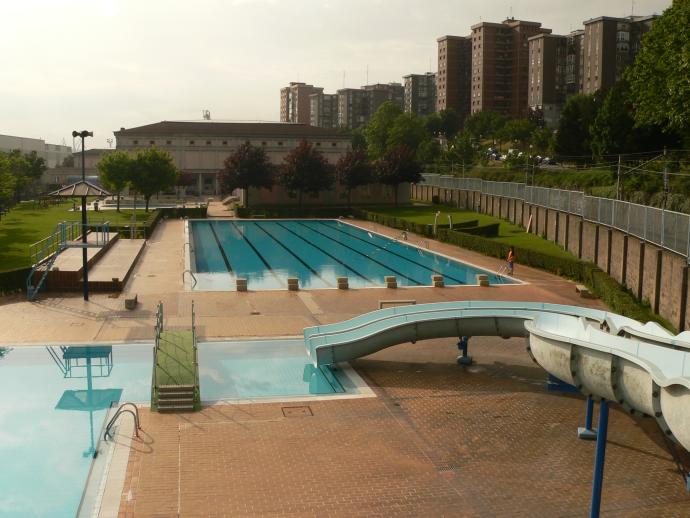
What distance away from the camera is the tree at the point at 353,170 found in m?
65.2

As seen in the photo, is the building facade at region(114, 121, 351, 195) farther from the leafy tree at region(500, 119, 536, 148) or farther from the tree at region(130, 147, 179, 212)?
the tree at region(130, 147, 179, 212)

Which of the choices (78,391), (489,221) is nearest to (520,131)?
(489,221)

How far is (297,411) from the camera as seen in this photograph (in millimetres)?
14211

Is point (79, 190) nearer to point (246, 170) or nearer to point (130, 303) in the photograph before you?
point (130, 303)

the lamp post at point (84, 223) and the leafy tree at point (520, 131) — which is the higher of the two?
the leafy tree at point (520, 131)

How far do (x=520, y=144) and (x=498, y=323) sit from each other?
3030 inches

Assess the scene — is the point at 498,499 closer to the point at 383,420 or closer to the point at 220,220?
the point at 383,420

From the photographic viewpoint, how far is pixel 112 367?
17641 millimetres

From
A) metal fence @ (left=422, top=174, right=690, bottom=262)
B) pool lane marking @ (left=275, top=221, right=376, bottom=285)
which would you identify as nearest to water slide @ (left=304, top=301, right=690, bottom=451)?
metal fence @ (left=422, top=174, right=690, bottom=262)

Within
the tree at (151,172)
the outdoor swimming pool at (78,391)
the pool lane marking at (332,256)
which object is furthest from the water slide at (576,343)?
the tree at (151,172)

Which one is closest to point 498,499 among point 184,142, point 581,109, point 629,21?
point 581,109

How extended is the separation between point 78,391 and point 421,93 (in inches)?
6612

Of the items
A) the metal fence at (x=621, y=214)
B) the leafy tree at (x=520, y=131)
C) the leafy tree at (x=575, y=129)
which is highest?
the leafy tree at (x=520, y=131)

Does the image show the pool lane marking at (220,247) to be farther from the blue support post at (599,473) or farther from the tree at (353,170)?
the blue support post at (599,473)
